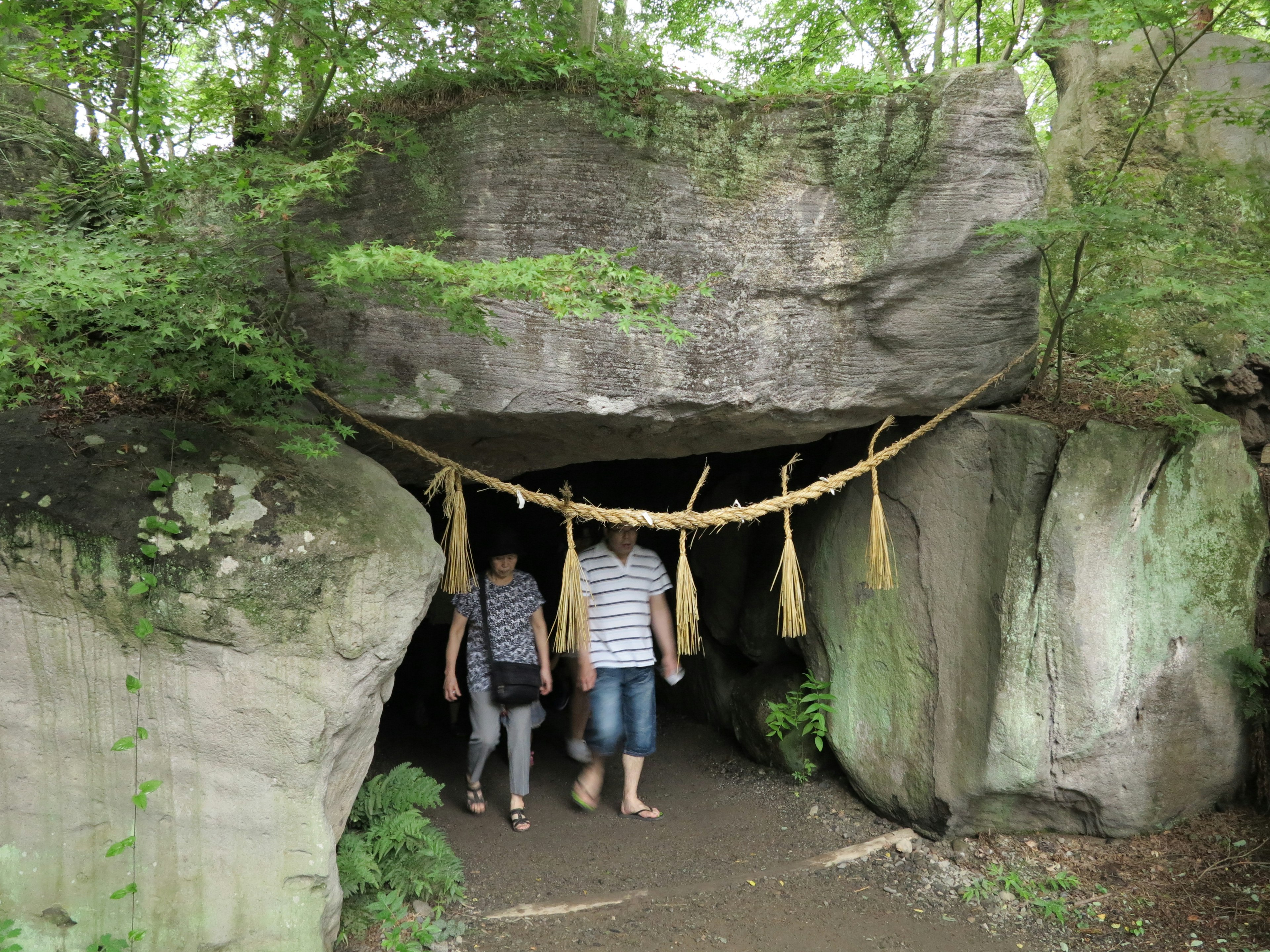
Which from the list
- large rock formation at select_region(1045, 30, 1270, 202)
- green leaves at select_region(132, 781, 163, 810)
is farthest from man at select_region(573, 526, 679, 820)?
large rock formation at select_region(1045, 30, 1270, 202)

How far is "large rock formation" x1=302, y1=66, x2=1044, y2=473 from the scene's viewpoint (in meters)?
3.72

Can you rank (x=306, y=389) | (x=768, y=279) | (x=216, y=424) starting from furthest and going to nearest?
(x=768, y=279)
(x=306, y=389)
(x=216, y=424)

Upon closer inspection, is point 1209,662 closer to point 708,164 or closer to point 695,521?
point 695,521

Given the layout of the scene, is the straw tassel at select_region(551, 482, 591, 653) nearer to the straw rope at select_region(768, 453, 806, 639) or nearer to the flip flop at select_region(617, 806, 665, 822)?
the straw rope at select_region(768, 453, 806, 639)

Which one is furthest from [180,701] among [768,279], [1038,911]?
[1038,911]

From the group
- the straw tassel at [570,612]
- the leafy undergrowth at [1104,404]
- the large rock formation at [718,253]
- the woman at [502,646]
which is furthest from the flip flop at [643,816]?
the leafy undergrowth at [1104,404]

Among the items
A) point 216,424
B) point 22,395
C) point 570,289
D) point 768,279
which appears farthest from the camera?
point 768,279

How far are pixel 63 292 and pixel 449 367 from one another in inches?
58.4

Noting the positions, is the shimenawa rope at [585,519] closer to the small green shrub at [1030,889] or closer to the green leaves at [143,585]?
the green leaves at [143,585]

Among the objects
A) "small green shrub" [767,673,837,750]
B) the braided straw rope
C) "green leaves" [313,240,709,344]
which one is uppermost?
"green leaves" [313,240,709,344]

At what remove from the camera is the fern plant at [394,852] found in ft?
12.0

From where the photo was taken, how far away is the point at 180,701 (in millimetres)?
3162

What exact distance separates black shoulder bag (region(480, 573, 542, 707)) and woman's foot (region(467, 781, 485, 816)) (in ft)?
2.05

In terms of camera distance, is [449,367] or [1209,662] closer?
[449,367]
